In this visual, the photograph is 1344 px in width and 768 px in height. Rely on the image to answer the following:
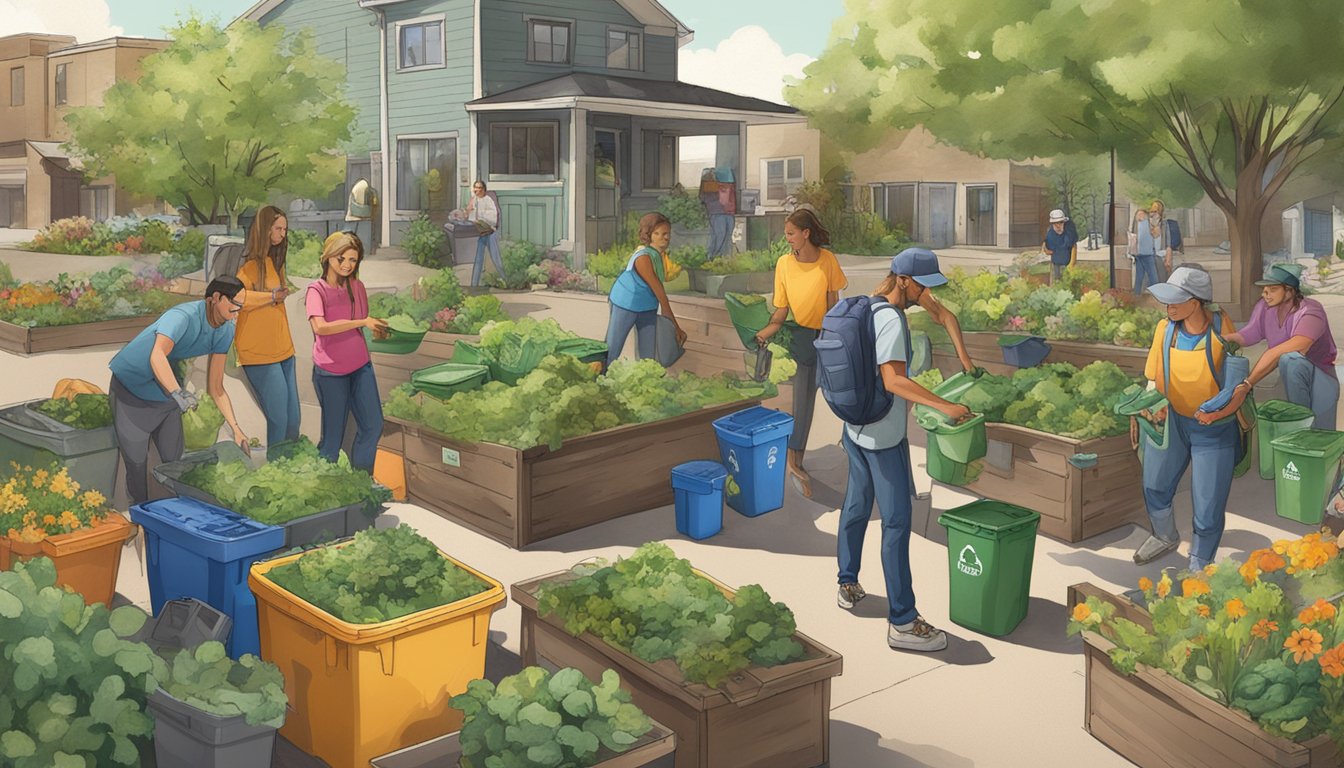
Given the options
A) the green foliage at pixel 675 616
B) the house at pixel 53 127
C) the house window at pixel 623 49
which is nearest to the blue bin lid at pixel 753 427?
the green foliage at pixel 675 616

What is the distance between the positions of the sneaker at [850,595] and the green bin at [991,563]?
21.5 inches

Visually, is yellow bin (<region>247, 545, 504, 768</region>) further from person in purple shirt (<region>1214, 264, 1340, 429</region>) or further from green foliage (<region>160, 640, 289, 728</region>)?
person in purple shirt (<region>1214, 264, 1340, 429</region>)

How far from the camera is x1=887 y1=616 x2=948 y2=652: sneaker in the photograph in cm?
702

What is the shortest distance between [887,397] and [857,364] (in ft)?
0.75

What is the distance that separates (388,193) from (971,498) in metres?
20.4

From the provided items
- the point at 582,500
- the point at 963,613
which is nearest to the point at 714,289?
the point at 582,500

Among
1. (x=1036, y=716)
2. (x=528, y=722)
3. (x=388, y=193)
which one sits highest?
(x=388, y=193)

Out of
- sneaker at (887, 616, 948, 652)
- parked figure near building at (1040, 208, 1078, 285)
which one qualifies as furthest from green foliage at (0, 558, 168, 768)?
parked figure near building at (1040, 208, 1078, 285)

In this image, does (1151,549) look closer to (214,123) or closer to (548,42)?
(214,123)

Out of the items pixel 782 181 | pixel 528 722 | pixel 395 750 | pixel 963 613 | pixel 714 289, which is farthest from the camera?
pixel 782 181

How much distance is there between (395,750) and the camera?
549 cm

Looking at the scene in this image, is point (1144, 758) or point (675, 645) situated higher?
point (675, 645)

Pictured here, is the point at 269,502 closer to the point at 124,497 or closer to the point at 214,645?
the point at 214,645

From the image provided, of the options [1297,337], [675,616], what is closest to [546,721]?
[675,616]
